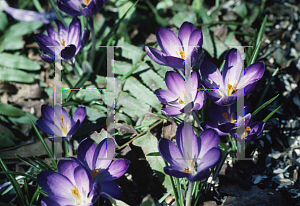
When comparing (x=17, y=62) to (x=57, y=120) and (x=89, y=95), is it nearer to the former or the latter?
(x=89, y=95)

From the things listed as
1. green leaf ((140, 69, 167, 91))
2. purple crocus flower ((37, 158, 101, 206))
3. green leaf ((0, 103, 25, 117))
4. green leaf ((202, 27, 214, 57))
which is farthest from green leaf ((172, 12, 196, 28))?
purple crocus flower ((37, 158, 101, 206))

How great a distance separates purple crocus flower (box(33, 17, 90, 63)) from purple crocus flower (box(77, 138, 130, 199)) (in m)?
0.65

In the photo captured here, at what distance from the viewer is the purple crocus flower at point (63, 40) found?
1827 mm

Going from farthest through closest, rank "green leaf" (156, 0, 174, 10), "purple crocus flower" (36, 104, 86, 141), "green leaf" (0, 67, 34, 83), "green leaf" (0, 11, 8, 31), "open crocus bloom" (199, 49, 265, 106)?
1. "green leaf" (156, 0, 174, 10)
2. "green leaf" (0, 11, 8, 31)
3. "green leaf" (0, 67, 34, 83)
4. "purple crocus flower" (36, 104, 86, 141)
5. "open crocus bloom" (199, 49, 265, 106)

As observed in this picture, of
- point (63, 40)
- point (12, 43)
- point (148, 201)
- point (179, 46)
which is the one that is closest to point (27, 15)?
point (12, 43)

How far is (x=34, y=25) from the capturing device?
2.55m

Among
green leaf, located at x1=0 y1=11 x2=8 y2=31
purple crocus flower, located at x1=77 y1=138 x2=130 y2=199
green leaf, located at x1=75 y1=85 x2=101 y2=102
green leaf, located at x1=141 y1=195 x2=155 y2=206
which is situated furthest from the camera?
green leaf, located at x1=0 y1=11 x2=8 y2=31

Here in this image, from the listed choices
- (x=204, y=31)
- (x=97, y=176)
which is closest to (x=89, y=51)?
(x=204, y=31)

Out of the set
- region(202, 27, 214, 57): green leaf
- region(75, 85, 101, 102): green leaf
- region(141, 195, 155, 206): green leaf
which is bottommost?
region(141, 195, 155, 206): green leaf

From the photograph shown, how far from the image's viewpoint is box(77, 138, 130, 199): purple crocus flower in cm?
143

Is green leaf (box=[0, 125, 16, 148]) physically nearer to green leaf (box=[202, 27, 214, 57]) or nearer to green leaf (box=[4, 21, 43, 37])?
green leaf (box=[4, 21, 43, 37])

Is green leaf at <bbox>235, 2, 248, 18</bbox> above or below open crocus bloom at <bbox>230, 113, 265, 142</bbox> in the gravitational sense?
above

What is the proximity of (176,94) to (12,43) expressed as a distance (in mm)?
1655

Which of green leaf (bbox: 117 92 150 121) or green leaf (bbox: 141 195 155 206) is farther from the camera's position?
green leaf (bbox: 117 92 150 121)
